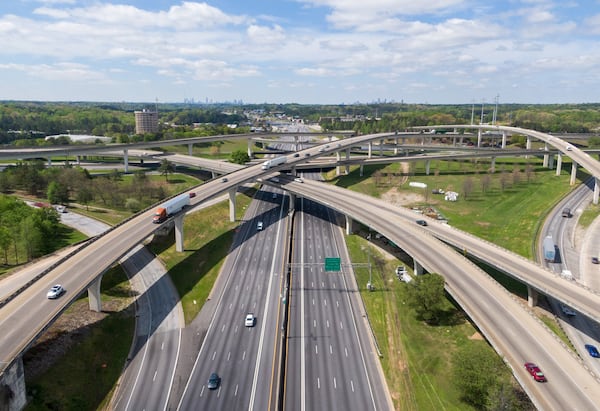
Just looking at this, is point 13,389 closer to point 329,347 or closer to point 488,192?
point 329,347

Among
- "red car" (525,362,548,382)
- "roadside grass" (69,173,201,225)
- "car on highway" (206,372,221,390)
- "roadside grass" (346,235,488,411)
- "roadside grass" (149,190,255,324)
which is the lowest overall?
"car on highway" (206,372,221,390)

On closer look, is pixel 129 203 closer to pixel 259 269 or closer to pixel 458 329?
pixel 259 269

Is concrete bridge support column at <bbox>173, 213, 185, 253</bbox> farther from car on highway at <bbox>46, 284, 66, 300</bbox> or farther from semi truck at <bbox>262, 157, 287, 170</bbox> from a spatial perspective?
semi truck at <bbox>262, 157, 287, 170</bbox>

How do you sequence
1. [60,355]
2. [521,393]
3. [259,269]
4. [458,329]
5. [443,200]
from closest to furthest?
[521,393] → [60,355] → [458,329] → [259,269] → [443,200]

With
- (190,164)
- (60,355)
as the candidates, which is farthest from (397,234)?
(190,164)

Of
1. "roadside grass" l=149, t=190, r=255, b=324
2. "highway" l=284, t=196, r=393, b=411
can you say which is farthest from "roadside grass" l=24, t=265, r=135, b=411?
"highway" l=284, t=196, r=393, b=411

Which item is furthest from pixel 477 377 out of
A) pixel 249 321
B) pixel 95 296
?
pixel 95 296

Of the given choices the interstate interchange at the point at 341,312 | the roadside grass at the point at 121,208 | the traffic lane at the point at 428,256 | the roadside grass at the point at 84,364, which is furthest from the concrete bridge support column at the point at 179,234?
the traffic lane at the point at 428,256
